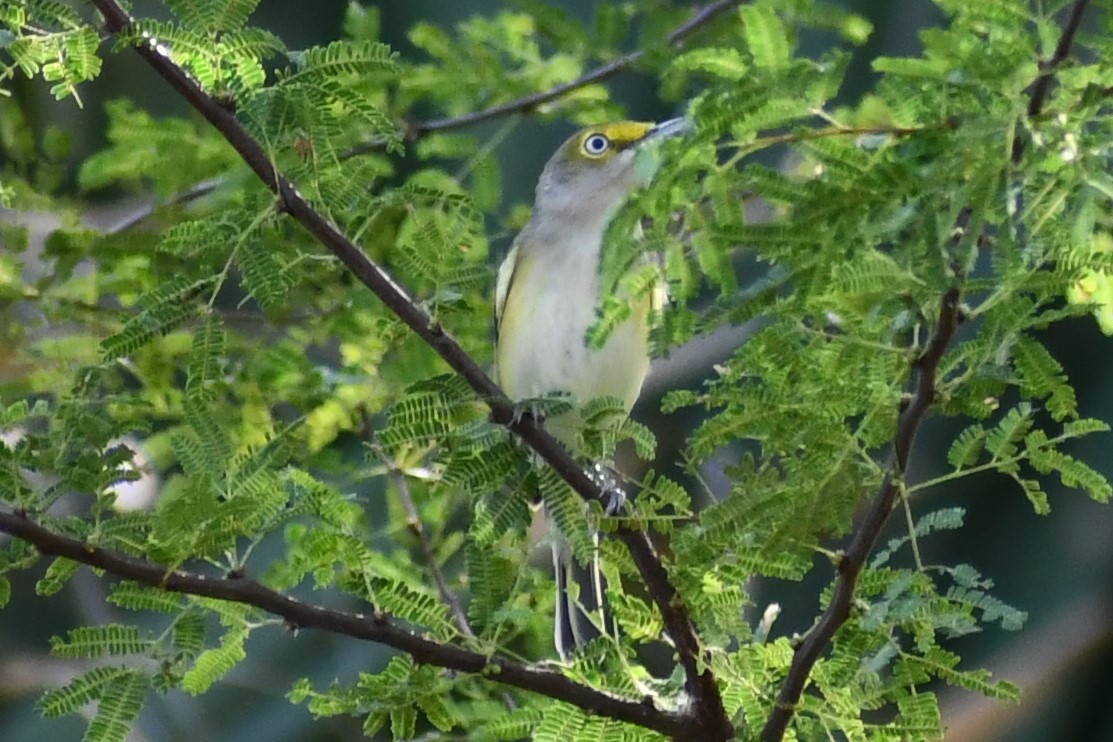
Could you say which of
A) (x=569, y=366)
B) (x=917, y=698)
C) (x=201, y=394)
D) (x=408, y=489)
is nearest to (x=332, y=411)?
(x=408, y=489)

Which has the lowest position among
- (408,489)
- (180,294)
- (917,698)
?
(408,489)

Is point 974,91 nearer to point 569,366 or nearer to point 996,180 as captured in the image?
point 996,180

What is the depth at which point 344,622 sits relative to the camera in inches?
64.1

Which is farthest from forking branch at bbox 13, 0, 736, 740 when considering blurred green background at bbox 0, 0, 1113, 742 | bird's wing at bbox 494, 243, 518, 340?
blurred green background at bbox 0, 0, 1113, 742

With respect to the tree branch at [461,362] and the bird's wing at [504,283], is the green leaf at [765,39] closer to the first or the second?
the tree branch at [461,362]

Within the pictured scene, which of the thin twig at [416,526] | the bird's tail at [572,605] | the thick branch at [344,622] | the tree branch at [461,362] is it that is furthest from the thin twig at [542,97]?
the thick branch at [344,622]

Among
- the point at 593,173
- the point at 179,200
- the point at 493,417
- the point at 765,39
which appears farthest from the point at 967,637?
the point at 765,39

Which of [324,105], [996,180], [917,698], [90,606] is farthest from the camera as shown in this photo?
[90,606]

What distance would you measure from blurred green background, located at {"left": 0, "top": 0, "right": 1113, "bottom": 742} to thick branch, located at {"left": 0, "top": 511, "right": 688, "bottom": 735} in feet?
7.00

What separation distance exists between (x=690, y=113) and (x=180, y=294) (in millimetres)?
613

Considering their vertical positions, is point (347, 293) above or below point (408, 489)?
above

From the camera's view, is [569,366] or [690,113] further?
[569,366]

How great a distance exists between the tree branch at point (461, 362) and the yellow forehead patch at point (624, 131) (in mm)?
1379

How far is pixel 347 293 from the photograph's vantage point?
109 inches
